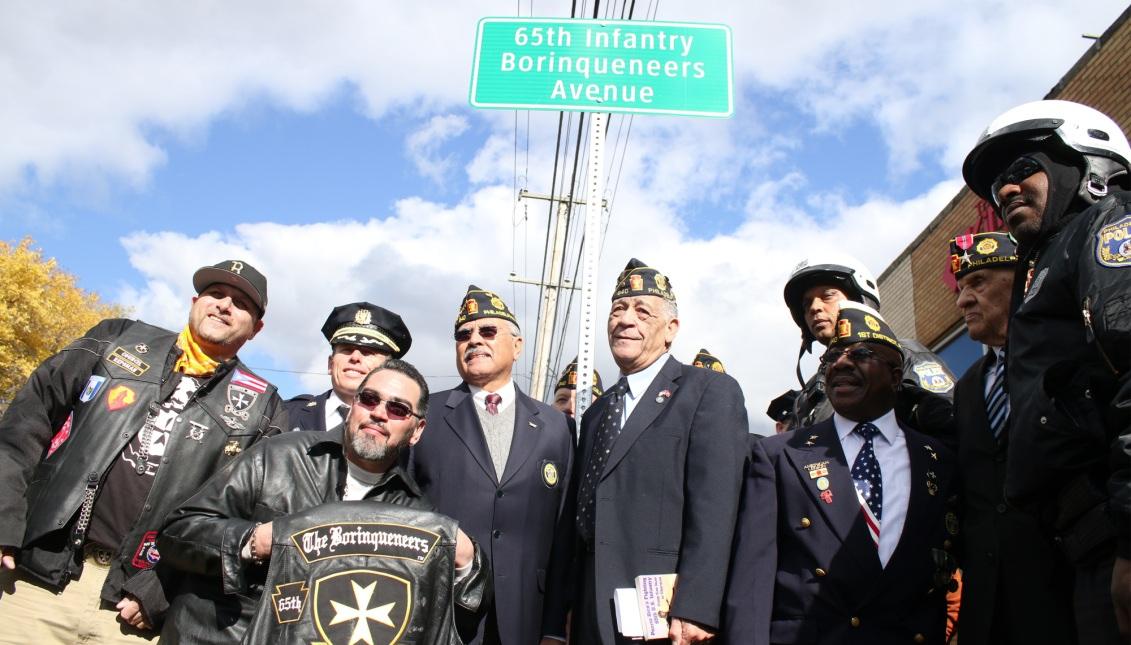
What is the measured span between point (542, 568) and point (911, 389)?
207 centimetres

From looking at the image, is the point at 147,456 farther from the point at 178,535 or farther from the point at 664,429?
the point at 664,429

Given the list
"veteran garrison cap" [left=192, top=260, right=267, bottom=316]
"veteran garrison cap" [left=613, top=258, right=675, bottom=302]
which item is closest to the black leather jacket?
"veteran garrison cap" [left=192, top=260, right=267, bottom=316]

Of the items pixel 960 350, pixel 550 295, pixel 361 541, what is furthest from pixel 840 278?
pixel 550 295

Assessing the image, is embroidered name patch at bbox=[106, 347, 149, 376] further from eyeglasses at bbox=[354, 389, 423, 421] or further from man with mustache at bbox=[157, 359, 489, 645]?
eyeglasses at bbox=[354, 389, 423, 421]

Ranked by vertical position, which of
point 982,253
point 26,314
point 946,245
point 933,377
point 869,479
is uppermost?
point 26,314

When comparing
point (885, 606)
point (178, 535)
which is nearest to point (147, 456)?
point (178, 535)

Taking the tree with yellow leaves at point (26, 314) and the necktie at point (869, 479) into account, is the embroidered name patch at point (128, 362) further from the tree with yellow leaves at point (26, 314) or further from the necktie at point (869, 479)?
the tree with yellow leaves at point (26, 314)

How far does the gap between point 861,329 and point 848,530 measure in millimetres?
987

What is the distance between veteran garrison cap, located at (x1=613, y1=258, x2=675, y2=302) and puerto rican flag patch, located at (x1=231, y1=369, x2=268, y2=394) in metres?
1.80

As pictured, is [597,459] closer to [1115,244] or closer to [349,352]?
[349,352]

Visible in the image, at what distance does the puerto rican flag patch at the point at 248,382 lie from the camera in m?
3.74

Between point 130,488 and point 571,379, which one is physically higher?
point 571,379

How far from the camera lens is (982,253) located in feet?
12.3

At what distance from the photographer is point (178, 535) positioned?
8.91 feet
